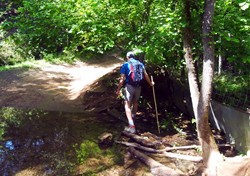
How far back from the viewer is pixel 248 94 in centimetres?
651

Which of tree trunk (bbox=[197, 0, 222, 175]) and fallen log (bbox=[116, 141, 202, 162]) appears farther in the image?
fallen log (bbox=[116, 141, 202, 162])

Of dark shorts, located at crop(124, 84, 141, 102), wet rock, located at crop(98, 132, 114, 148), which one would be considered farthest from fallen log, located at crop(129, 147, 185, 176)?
dark shorts, located at crop(124, 84, 141, 102)

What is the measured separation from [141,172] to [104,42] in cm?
349

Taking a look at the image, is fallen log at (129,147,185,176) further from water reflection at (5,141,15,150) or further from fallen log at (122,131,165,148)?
water reflection at (5,141,15,150)

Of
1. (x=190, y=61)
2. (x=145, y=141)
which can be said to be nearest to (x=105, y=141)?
(x=145, y=141)

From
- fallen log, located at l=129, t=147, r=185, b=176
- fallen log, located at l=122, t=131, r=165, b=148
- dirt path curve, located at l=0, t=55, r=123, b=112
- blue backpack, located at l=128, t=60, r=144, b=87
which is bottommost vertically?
fallen log, located at l=129, t=147, r=185, b=176

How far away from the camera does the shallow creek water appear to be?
19.0ft

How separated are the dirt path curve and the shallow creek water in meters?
1.16

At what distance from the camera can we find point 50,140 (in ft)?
23.4

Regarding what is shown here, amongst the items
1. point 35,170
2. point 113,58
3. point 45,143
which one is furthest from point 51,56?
point 35,170

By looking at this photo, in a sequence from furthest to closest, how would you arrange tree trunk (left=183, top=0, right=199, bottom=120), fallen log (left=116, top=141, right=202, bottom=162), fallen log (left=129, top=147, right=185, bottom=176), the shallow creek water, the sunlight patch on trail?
the sunlight patch on trail → tree trunk (left=183, top=0, right=199, bottom=120) → fallen log (left=116, top=141, right=202, bottom=162) → the shallow creek water → fallen log (left=129, top=147, right=185, bottom=176)

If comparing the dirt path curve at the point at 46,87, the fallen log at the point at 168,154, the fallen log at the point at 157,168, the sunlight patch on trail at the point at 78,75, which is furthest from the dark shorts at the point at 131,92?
the sunlight patch on trail at the point at 78,75

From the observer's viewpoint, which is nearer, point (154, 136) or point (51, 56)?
point (154, 136)

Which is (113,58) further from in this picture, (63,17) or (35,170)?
(35,170)
